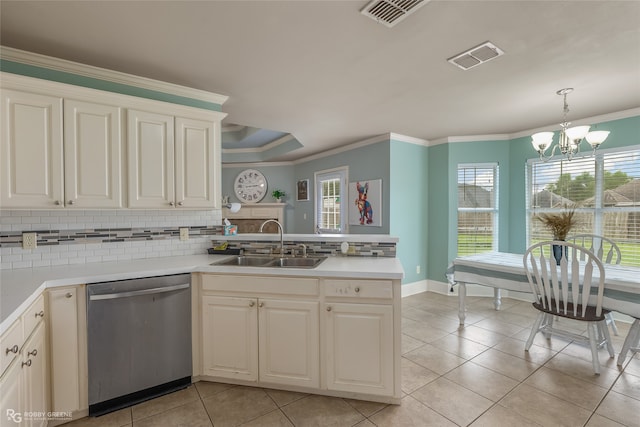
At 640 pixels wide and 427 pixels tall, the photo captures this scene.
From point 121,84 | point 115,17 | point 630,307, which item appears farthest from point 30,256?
point 630,307

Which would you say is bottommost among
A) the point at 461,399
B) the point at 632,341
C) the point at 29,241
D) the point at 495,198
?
the point at 461,399

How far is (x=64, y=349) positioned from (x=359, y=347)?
5.90ft

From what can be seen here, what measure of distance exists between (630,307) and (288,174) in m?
5.63

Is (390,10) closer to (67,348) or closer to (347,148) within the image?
(67,348)

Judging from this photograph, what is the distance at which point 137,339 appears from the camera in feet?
6.44

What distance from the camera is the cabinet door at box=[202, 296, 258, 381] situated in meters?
2.12

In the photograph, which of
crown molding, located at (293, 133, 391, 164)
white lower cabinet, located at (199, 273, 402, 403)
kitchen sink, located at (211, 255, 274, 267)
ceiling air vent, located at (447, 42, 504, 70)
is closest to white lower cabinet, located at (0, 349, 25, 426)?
white lower cabinet, located at (199, 273, 402, 403)

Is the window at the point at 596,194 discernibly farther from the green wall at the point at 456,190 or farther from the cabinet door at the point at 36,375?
the cabinet door at the point at 36,375

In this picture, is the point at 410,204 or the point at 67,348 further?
the point at 410,204

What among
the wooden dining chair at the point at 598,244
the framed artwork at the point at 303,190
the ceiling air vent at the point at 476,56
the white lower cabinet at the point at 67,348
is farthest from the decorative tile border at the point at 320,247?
the framed artwork at the point at 303,190

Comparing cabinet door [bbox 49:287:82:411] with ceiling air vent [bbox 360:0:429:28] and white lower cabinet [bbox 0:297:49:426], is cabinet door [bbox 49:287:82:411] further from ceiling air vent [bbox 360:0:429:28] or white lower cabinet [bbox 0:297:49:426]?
ceiling air vent [bbox 360:0:429:28]

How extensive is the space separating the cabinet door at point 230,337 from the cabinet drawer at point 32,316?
0.88m

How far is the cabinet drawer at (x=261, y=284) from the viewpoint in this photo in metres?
2.03

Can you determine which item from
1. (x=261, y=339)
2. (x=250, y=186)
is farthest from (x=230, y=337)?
(x=250, y=186)
